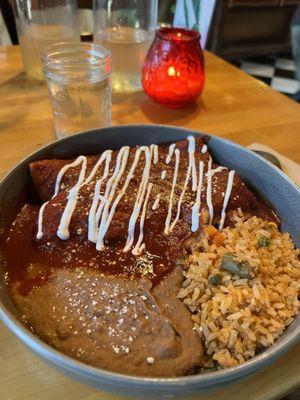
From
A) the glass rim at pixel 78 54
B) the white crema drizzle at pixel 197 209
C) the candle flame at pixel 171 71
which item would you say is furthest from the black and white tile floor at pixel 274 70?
the white crema drizzle at pixel 197 209

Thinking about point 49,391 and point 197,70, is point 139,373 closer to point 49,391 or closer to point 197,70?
point 49,391

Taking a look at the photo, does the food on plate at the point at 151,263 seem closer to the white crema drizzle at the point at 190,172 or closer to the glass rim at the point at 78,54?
the white crema drizzle at the point at 190,172

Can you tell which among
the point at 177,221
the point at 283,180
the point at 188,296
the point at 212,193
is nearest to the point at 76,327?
the point at 188,296

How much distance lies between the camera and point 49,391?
649mm

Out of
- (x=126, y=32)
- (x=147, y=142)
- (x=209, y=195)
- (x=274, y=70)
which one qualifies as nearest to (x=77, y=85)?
(x=147, y=142)

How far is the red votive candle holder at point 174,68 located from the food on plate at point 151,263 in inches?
14.1

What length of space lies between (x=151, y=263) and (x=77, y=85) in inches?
24.0

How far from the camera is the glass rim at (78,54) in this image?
1200 mm

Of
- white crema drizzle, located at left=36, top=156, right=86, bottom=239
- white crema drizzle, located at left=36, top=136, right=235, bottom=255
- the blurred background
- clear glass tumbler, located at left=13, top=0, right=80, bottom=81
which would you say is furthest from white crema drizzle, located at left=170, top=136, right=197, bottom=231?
the blurred background

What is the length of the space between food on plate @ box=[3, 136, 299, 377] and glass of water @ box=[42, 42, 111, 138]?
253 millimetres

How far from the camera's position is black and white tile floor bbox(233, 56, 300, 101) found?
343 centimetres

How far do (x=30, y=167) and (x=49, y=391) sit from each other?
0.49 m

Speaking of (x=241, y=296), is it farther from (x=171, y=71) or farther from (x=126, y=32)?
(x=126, y=32)

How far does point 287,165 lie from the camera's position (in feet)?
3.78
